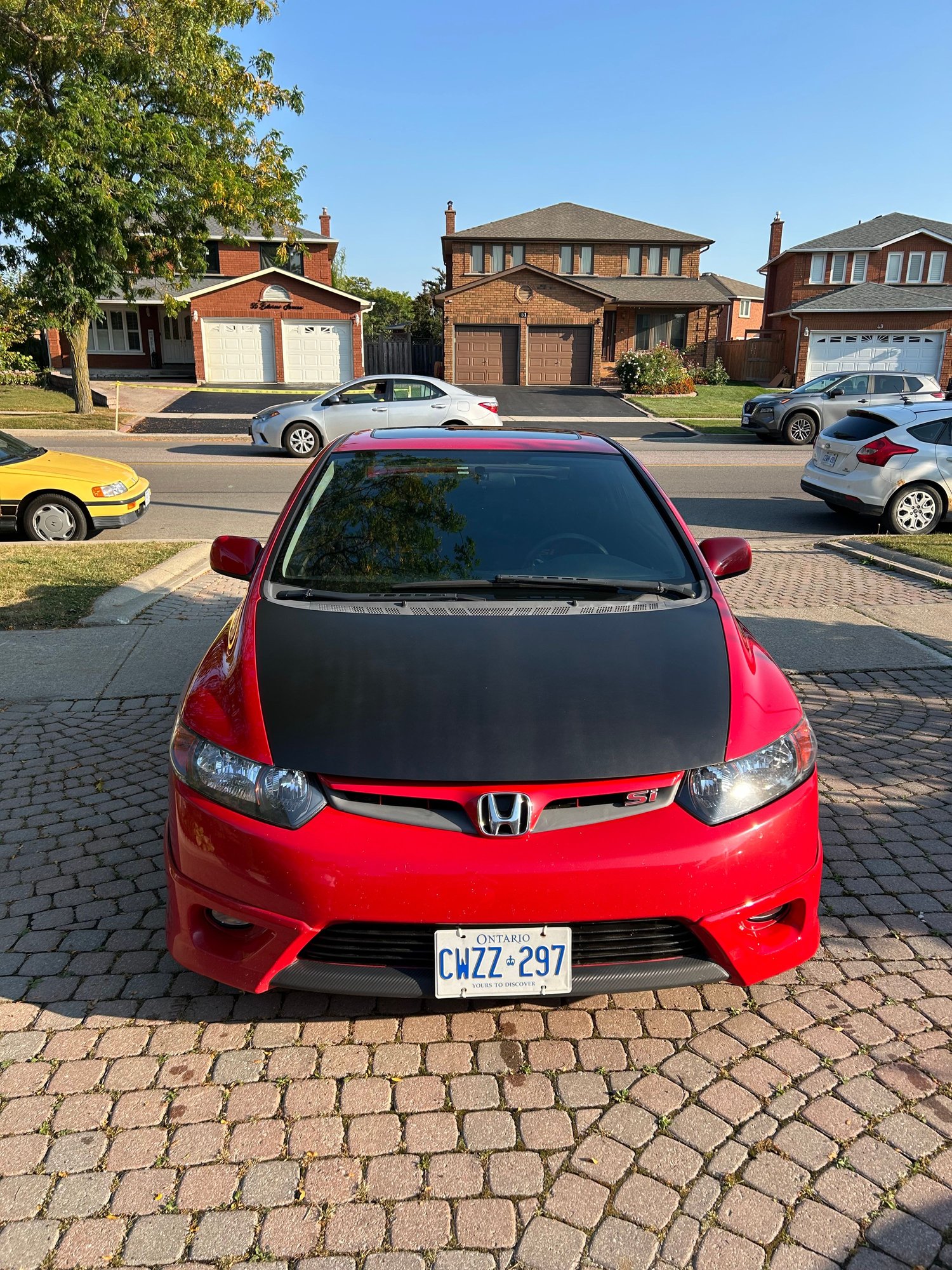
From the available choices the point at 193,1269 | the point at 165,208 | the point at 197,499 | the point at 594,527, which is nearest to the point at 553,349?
the point at 165,208

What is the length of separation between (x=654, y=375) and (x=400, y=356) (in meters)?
12.1

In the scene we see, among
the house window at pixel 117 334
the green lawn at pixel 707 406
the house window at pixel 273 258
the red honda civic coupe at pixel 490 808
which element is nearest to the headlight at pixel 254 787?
the red honda civic coupe at pixel 490 808

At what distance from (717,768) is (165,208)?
23.4m

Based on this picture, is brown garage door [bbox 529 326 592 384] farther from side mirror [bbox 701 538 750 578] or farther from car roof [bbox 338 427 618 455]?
side mirror [bbox 701 538 750 578]

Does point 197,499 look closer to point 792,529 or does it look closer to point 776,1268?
point 792,529

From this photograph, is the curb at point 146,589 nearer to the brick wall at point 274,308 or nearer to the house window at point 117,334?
the brick wall at point 274,308

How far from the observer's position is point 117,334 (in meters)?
42.2

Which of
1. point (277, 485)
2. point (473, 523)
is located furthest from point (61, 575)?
point (277, 485)

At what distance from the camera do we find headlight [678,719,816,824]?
105 inches

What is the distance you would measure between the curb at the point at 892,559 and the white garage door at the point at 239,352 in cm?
3061

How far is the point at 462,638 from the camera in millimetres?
3199

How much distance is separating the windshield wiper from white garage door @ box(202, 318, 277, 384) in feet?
118

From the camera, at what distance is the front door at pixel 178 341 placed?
42406mm

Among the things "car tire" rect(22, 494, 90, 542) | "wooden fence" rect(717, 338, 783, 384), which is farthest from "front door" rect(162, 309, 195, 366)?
"car tire" rect(22, 494, 90, 542)
